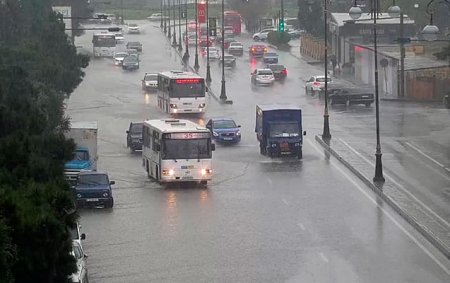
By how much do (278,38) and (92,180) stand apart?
88768 millimetres

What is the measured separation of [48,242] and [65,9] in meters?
102

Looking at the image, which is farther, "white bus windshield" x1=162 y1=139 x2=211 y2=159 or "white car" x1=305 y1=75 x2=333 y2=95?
"white car" x1=305 y1=75 x2=333 y2=95

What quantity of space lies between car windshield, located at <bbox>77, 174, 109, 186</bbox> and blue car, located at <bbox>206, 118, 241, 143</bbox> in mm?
16839

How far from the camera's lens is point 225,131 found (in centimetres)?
6400

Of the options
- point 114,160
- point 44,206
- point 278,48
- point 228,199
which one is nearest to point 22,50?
point 114,160

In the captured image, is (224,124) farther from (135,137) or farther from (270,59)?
(270,59)

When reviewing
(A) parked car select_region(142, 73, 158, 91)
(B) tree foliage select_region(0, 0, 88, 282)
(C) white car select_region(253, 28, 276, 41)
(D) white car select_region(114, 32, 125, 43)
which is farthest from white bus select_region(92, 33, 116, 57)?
(B) tree foliage select_region(0, 0, 88, 282)

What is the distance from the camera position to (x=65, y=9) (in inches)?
4867

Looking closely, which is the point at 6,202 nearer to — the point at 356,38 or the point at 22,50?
the point at 22,50

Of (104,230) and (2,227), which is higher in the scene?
(2,227)

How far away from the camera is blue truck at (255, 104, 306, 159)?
58.5m

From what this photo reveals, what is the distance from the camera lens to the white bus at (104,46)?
407 feet

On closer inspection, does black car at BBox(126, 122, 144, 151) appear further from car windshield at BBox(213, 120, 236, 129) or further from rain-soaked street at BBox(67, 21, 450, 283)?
car windshield at BBox(213, 120, 236, 129)

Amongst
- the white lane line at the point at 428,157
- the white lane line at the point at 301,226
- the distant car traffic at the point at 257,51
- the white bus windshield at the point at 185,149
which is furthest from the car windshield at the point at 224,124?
the distant car traffic at the point at 257,51
